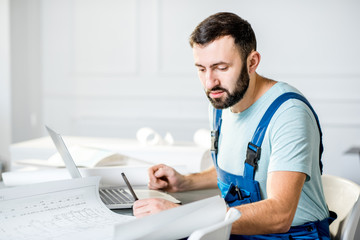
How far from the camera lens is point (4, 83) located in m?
4.27

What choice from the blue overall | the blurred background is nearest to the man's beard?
the blue overall

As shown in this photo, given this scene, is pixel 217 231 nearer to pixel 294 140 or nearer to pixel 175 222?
pixel 175 222

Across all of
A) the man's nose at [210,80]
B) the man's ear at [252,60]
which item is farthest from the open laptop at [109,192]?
the man's ear at [252,60]

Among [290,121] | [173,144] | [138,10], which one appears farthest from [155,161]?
[138,10]

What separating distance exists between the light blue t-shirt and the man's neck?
2 centimetres

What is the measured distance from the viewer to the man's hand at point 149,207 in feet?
3.56

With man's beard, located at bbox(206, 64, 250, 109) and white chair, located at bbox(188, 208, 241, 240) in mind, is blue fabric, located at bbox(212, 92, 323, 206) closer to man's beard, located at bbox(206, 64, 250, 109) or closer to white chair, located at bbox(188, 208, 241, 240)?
man's beard, located at bbox(206, 64, 250, 109)

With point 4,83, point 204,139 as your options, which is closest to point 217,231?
point 204,139

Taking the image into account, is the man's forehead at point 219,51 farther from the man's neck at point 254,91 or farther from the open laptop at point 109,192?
the open laptop at point 109,192

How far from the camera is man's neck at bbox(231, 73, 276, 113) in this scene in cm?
153

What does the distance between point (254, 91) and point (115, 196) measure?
54 cm

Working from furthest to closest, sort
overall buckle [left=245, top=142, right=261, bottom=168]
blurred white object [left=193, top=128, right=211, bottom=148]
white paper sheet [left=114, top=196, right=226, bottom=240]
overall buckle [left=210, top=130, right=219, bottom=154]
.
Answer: blurred white object [left=193, top=128, right=211, bottom=148]
overall buckle [left=210, top=130, right=219, bottom=154]
overall buckle [left=245, top=142, right=261, bottom=168]
white paper sheet [left=114, top=196, right=226, bottom=240]

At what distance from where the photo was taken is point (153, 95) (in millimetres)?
4301

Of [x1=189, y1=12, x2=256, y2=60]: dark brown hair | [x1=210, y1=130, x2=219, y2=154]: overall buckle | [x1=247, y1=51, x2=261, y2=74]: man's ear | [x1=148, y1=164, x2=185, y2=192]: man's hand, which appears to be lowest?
[x1=148, y1=164, x2=185, y2=192]: man's hand
